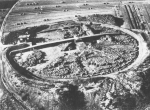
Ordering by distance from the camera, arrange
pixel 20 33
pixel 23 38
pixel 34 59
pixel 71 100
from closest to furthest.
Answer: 1. pixel 71 100
2. pixel 34 59
3. pixel 23 38
4. pixel 20 33

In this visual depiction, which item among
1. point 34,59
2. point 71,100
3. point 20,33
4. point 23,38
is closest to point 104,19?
point 23,38

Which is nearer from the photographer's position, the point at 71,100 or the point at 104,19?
the point at 71,100

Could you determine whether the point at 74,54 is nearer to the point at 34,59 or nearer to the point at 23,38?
the point at 34,59

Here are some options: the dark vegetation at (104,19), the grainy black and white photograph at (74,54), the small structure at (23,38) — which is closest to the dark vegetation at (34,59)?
the grainy black and white photograph at (74,54)

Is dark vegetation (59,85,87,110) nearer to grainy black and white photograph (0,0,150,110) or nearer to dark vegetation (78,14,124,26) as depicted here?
grainy black and white photograph (0,0,150,110)

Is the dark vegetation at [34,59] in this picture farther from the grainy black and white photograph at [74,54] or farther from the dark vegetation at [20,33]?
the dark vegetation at [20,33]

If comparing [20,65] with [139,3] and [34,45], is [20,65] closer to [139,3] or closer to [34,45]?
[34,45]

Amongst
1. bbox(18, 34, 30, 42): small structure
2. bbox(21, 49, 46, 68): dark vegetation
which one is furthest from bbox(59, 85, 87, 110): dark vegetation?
bbox(18, 34, 30, 42): small structure

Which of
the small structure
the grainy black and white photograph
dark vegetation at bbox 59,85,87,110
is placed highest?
the small structure

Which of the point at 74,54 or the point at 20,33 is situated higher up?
the point at 20,33

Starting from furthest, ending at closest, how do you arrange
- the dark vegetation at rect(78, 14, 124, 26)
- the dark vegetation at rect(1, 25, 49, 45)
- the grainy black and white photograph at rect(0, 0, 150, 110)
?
1. the dark vegetation at rect(78, 14, 124, 26)
2. the dark vegetation at rect(1, 25, 49, 45)
3. the grainy black and white photograph at rect(0, 0, 150, 110)
